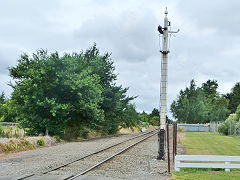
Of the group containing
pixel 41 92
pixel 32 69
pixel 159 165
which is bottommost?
pixel 159 165

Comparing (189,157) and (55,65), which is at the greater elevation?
(55,65)

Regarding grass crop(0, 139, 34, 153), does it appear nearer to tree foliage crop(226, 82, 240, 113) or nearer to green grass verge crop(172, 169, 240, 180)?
green grass verge crop(172, 169, 240, 180)

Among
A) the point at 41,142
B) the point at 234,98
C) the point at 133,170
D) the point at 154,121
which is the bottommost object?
the point at 133,170

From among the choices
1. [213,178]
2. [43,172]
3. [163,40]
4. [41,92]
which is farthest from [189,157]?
[41,92]

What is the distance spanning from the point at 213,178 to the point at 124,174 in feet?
10.2

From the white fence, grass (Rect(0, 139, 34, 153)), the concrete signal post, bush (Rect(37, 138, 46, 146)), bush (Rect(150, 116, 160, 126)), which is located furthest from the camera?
bush (Rect(150, 116, 160, 126))

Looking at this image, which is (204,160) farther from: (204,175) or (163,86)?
(163,86)

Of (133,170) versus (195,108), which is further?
(195,108)

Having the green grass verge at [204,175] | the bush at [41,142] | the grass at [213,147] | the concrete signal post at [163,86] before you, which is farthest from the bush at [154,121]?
the green grass verge at [204,175]

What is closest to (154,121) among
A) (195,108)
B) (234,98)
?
(234,98)

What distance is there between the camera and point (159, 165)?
14.8 m

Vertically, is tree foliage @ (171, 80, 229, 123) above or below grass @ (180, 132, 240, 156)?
above

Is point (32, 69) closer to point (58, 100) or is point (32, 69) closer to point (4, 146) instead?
point (58, 100)

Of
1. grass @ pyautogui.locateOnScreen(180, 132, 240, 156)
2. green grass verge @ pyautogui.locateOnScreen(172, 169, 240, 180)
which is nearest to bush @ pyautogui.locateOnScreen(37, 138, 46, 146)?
grass @ pyautogui.locateOnScreen(180, 132, 240, 156)
